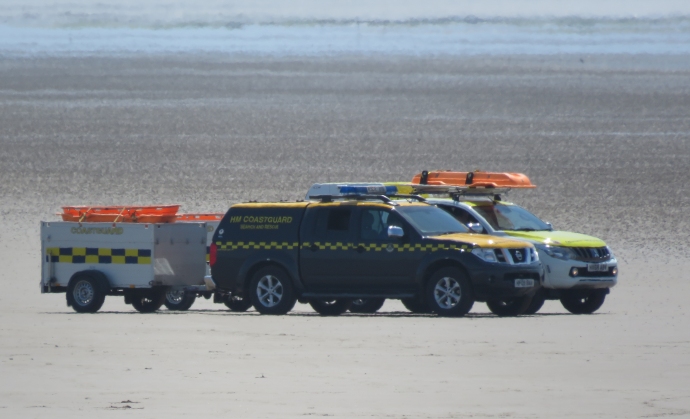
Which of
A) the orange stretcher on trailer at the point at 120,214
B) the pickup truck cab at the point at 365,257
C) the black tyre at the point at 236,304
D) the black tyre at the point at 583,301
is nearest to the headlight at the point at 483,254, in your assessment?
the pickup truck cab at the point at 365,257

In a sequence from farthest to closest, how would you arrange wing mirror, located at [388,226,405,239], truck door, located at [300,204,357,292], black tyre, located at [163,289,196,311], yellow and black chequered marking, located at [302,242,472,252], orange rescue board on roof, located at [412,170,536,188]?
orange rescue board on roof, located at [412,170,536,188] < black tyre, located at [163,289,196,311] < truck door, located at [300,204,357,292] < wing mirror, located at [388,226,405,239] < yellow and black chequered marking, located at [302,242,472,252]

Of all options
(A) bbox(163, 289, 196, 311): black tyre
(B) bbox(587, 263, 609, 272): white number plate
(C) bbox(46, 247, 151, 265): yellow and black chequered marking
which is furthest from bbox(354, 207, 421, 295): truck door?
(A) bbox(163, 289, 196, 311): black tyre

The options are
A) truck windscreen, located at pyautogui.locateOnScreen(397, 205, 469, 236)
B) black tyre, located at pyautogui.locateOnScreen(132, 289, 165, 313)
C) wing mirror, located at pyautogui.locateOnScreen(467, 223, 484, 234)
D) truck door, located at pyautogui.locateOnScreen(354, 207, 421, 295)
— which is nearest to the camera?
truck door, located at pyautogui.locateOnScreen(354, 207, 421, 295)

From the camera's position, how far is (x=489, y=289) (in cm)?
1961

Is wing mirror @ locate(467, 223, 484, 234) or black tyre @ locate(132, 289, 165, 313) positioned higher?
wing mirror @ locate(467, 223, 484, 234)

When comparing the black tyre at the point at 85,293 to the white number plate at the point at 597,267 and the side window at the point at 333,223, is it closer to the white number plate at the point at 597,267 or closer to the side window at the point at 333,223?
the side window at the point at 333,223

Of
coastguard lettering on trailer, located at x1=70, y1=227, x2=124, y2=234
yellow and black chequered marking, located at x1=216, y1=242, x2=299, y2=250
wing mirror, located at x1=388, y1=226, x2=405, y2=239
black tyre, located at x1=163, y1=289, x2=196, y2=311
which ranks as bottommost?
black tyre, located at x1=163, y1=289, x2=196, y2=311

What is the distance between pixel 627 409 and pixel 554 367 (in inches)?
106

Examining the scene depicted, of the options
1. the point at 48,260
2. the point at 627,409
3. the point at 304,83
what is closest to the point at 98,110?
the point at 304,83

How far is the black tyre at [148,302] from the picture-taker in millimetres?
22312

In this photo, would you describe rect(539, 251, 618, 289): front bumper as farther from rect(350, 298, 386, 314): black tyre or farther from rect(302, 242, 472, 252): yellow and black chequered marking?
rect(350, 298, 386, 314): black tyre

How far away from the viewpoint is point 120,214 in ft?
72.6

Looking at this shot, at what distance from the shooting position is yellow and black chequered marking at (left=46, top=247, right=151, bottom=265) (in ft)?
69.9

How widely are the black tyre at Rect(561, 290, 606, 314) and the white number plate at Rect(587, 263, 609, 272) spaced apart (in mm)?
471
